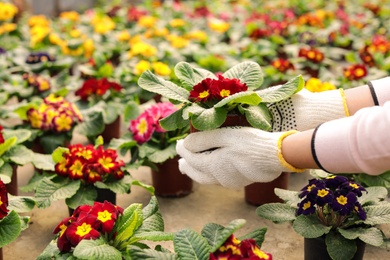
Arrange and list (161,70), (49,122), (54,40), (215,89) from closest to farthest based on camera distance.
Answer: (215,89)
(49,122)
(161,70)
(54,40)

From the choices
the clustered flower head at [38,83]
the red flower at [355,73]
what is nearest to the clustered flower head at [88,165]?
the clustered flower head at [38,83]

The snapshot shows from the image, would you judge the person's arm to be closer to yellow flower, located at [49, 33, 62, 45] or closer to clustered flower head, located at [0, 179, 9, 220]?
clustered flower head, located at [0, 179, 9, 220]

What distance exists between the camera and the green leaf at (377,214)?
191 cm

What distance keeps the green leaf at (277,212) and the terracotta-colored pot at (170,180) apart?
0.64 meters

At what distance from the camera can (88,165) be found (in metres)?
2.23

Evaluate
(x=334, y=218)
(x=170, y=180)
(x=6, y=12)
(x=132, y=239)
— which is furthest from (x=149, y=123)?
(x=6, y=12)

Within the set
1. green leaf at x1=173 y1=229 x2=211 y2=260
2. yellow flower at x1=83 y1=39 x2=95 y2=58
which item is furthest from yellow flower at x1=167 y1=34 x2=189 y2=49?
green leaf at x1=173 y1=229 x2=211 y2=260

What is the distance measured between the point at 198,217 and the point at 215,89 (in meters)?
0.70

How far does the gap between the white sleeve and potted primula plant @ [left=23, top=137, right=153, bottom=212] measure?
3.12 ft

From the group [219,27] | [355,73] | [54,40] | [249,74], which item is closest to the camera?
[249,74]

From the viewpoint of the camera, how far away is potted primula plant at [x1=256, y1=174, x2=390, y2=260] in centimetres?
186

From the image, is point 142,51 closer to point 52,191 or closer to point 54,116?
point 54,116

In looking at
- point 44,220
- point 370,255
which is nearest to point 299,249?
point 370,255

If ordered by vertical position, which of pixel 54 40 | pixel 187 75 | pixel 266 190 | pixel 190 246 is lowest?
pixel 54 40
